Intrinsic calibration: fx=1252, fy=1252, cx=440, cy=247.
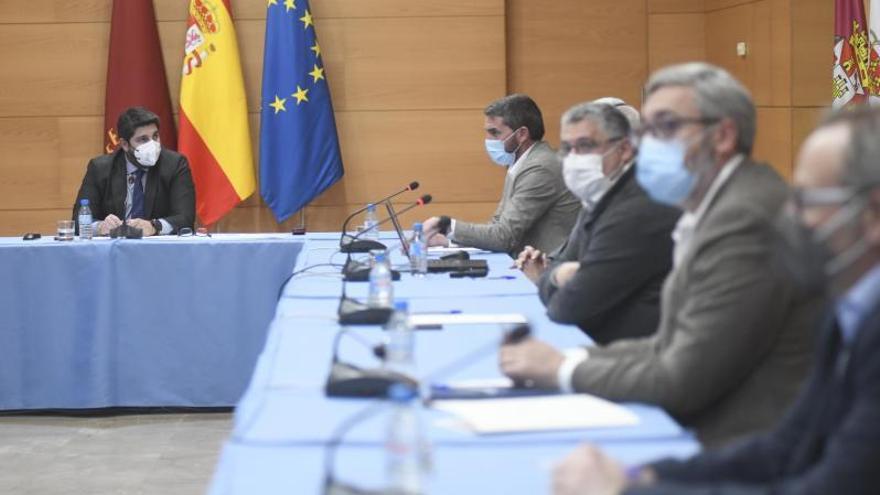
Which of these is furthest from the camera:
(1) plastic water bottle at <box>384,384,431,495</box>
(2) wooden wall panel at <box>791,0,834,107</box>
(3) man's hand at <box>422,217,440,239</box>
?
(2) wooden wall panel at <box>791,0,834,107</box>

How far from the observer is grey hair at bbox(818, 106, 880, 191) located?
→ 5.17ft

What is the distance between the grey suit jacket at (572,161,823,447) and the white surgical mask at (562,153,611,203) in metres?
1.38

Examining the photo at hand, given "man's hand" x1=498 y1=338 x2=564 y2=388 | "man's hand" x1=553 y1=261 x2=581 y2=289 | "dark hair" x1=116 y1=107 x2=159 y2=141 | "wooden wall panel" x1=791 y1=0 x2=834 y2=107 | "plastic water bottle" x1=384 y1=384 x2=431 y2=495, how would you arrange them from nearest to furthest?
"plastic water bottle" x1=384 y1=384 x2=431 y2=495, "man's hand" x1=498 y1=338 x2=564 y2=388, "man's hand" x1=553 y1=261 x2=581 y2=289, "dark hair" x1=116 y1=107 x2=159 y2=141, "wooden wall panel" x1=791 y1=0 x2=834 y2=107

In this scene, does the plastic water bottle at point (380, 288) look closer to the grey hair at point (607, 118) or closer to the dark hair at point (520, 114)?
the grey hair at point (607, 118)

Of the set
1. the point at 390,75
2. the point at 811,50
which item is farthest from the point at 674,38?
the point at 390,75

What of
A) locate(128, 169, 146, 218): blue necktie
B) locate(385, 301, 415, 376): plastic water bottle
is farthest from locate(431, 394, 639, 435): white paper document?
locate(128, 169, 146, 218): blue necktie

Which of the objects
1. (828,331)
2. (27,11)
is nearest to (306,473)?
(828,331)

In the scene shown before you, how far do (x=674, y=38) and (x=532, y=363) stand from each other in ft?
18.8

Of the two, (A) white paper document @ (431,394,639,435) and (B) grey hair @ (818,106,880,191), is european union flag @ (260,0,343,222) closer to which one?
(A) white paper document @ (431,394,639,435)

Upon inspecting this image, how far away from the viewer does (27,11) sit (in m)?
7.57

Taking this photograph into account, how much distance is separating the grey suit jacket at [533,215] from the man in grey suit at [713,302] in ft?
9.00

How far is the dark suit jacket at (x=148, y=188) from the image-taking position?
20.9 feet

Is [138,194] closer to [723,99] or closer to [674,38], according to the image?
[674,38]

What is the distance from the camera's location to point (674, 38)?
7.88 m
